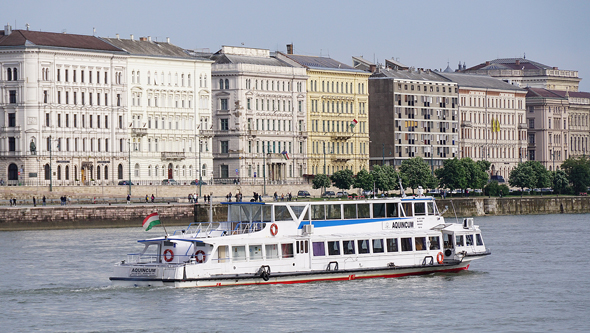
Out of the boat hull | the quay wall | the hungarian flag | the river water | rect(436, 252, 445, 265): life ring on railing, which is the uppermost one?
the hungarian flag

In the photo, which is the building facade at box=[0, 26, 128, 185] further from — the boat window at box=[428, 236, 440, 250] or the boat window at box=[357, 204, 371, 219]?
the boat window at box=[428, 236, 440, 250]

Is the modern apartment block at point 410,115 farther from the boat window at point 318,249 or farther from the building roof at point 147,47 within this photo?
the boat window at point 318,249

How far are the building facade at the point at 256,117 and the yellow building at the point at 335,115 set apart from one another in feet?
8.39

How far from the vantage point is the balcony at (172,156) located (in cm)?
13625

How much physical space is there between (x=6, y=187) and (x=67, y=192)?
4.98 m

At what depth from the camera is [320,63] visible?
156m

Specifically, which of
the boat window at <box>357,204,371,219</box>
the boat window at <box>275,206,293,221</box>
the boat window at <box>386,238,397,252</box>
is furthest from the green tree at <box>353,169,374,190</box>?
the boat window at <box>275,206,293,221</box>

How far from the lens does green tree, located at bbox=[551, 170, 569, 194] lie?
154500mm

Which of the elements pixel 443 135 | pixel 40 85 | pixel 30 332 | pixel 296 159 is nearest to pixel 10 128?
pixel 40 85

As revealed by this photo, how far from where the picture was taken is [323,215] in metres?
59.5

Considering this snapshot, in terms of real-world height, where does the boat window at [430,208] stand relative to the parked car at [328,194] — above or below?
below

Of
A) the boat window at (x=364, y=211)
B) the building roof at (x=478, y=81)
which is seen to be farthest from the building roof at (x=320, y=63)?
the boat window at (x=364, y=211)

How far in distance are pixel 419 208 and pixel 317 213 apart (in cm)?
539

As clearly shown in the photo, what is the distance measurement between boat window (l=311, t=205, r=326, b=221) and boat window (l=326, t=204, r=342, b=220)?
21 cm
